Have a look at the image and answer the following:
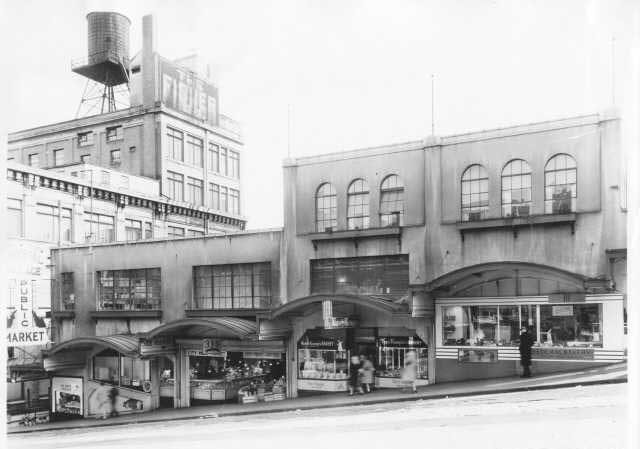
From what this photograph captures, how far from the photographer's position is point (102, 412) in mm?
9227

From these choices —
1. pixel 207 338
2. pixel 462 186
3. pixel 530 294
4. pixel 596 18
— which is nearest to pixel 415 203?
pixel 462 186

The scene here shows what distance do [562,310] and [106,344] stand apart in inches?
287

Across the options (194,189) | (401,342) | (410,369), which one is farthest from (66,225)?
(410,369)

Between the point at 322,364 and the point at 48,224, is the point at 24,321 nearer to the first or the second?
the point at 48,224

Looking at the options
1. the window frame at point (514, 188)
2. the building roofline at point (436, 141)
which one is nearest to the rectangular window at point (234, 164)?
the building roofline at point (436, 141)

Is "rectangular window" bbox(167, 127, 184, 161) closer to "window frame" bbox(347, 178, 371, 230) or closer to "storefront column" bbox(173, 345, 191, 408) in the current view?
"window frame" bbox(347, 178, 371, 230)

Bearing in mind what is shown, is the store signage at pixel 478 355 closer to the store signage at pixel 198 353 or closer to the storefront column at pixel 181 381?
the store signage at pixel 198 353

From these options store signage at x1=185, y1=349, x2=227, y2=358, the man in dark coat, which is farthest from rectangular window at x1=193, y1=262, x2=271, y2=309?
the man in dark coat

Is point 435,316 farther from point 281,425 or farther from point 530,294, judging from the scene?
point 281,425

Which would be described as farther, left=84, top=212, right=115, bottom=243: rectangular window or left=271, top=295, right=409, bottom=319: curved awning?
left=271, top=295, right=409, bottom=319: curved awning

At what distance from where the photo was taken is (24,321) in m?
7.53

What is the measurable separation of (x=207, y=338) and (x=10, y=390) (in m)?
3.19

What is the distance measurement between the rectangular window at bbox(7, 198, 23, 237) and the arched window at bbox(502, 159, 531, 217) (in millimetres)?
7009

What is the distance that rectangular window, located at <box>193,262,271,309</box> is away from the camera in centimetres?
983
